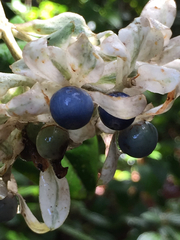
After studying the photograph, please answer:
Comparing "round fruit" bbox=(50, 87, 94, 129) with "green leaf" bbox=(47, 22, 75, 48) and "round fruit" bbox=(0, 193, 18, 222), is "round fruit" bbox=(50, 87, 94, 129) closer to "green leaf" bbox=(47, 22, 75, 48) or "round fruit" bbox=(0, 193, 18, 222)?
"green leaf" bbox=(47, 22, 75, 48)

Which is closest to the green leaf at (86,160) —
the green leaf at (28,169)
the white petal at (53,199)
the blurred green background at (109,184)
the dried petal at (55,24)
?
the blurred green background at (109,184)

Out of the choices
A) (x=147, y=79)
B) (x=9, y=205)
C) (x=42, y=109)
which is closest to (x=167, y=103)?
(x=147, y=79)

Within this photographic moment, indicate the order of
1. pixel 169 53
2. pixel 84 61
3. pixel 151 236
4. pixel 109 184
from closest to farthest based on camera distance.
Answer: pixel 84 61
pixel 169 53
pixel 151 236
pixel 109 184

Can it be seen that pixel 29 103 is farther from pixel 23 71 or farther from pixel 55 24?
pixel 55 24

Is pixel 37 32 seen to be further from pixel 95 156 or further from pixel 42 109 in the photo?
pixel 95 156

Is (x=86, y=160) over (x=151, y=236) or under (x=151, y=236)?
over

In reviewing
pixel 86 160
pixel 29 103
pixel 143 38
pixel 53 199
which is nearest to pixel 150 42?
pixel 143 38

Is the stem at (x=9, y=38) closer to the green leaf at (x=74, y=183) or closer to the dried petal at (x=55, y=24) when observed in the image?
the dried petal at (x=55, y=24)
